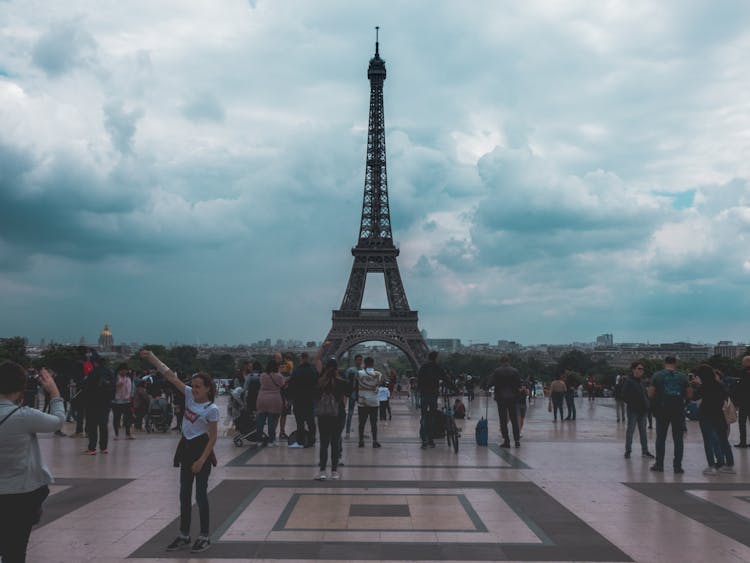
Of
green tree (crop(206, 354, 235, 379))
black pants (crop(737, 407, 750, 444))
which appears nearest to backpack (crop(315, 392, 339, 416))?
black pants (crop(737, 407, 750, 444))

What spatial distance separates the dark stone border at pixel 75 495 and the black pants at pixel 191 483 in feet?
6.84

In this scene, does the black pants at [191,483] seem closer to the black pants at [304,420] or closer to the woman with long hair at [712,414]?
the black pants at [304,420]

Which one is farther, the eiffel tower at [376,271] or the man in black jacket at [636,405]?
the eiffel tower at [376,271]

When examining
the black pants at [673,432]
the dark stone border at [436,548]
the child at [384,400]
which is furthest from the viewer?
the child at [384,400]

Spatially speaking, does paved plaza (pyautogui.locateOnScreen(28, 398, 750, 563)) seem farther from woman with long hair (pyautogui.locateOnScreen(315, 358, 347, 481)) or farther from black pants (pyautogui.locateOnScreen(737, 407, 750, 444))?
black pants (pyautogui.locateOnScreen(737, 407, 750, 444))

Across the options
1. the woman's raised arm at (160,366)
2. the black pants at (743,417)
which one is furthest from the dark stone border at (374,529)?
the black pants at (743,417)

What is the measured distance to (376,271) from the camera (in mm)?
77938

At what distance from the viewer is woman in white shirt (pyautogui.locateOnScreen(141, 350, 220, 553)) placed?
22.7 feet

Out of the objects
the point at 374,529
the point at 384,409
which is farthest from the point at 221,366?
the point at 374,529

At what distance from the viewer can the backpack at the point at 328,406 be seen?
10.8 metres

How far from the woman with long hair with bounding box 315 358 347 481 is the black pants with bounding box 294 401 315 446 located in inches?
105

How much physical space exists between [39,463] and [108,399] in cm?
883

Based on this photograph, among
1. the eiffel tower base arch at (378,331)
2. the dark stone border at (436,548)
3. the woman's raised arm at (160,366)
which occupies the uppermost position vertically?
the eiffel tower base arch at (378,331)

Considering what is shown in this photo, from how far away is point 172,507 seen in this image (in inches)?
350
